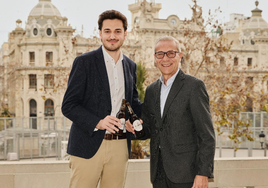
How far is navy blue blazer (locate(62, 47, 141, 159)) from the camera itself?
3027 millimetres

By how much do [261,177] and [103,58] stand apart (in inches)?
103

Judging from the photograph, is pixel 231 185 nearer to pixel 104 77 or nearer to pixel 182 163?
pixel 182 163

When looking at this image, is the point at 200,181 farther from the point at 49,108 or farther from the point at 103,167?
the point at 49,108

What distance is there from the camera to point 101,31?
10.5 ft

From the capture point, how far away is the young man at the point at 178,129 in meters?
2.91

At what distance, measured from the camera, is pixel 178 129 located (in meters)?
2.99

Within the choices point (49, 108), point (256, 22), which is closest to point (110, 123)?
point (49, 108)

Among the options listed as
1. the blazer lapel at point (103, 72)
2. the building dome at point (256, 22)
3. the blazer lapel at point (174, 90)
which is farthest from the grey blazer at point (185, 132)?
the building dome at point (256, 22)

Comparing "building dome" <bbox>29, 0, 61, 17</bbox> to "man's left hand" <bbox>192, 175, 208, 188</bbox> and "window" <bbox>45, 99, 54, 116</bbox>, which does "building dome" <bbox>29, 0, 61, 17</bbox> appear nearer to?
"window" <bbox>45, 99, 54, 116</bbox>

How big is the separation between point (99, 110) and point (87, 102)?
4.9 inches

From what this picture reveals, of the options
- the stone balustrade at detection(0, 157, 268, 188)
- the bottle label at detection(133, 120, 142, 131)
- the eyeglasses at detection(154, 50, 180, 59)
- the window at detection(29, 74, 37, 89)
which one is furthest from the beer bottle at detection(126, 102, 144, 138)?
the window at detection(29, 74, 37, 89)

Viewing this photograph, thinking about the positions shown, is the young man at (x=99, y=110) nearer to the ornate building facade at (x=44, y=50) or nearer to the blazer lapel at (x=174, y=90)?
the blazer lapel at (x=174, y=90)

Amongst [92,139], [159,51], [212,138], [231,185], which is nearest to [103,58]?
[159,51]

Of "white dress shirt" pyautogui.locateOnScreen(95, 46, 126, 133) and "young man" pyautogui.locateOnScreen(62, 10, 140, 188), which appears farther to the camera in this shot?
"white dress shirt" pyautogui.locateOnScreen(95, 46, 126, 133)
